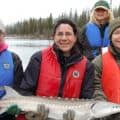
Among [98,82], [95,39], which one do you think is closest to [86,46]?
[95,39]

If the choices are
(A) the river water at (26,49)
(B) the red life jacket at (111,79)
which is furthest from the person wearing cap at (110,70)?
(A) the river water at (26,49)

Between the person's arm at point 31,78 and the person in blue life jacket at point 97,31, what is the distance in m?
2.26

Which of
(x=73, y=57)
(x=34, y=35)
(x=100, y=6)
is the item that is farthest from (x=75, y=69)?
(x=34, y=35)

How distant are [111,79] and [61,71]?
816mm

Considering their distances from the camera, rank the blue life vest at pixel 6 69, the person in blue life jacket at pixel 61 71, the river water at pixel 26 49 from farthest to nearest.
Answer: the river water at pixel 26 49 < the blue life vest at pixel 6 69 < the person in blue life jacket at pixel 61 71

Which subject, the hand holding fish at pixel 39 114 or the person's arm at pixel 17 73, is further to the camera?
the person's arm at pixel 17 73

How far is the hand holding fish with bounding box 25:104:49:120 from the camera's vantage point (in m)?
7.15

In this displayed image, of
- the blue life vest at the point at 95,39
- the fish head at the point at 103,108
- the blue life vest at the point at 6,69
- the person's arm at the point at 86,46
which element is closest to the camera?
the fish head at the point at 103,108

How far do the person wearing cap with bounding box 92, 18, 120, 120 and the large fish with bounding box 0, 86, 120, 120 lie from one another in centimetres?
57

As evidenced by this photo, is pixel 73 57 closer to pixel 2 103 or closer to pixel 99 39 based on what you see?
pixel 2 103

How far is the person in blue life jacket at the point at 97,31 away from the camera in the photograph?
9820 millimetres

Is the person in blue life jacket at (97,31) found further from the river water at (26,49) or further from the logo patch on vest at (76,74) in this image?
the river water at (26,49)

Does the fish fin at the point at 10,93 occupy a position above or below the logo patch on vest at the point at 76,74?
below

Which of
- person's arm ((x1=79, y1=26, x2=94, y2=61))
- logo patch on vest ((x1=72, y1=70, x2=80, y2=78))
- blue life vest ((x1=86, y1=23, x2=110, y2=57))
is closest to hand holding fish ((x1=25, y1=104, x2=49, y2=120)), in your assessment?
logo patch on vest ((x1=72, y1=70, x2=80, y2=78))
